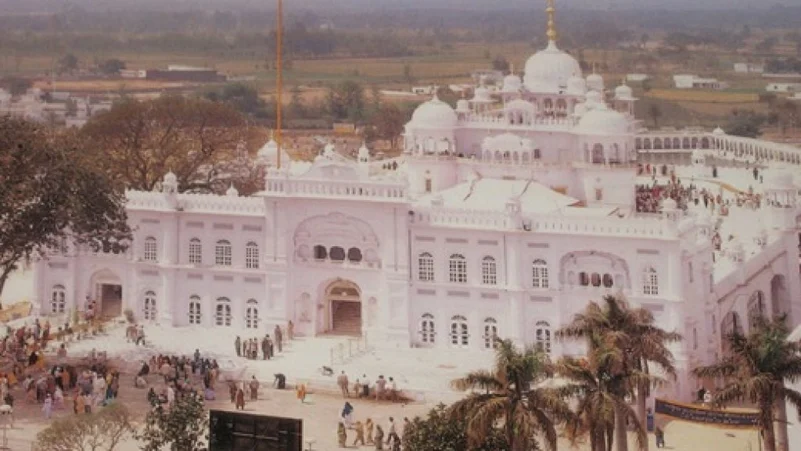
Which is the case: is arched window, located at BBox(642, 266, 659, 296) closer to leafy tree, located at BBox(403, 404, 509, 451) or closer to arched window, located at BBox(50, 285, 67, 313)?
leafy tree, located at BBox(403, 404, 509, 451)

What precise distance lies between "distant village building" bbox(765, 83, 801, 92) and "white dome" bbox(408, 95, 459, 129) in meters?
81.7

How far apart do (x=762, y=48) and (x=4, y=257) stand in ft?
453

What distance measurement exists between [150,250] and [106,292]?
248cm

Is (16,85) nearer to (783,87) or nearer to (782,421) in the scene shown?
(783,87)

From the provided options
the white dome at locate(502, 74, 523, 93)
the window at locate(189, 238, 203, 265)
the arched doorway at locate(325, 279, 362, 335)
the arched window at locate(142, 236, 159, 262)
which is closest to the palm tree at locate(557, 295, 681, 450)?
the arched doorway at locate(325, 279, 362, 335)

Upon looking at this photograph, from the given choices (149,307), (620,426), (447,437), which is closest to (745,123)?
(149,307)

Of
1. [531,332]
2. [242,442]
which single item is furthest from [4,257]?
[242,442]

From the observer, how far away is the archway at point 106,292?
39.5m

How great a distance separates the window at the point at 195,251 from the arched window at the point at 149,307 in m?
1.62

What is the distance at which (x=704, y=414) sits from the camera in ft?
98.0

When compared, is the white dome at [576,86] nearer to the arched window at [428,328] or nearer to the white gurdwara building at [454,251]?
the white gurdwara building at [454,251]

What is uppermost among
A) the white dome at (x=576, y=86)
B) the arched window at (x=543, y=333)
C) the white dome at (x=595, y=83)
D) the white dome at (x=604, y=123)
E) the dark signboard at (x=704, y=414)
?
the white dome at (x=595, y=83)

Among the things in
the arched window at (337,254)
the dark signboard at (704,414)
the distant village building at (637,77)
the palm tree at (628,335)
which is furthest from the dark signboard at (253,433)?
the distant village building at (637,77)

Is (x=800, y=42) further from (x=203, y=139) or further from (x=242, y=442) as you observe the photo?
(x=242, y=442)
